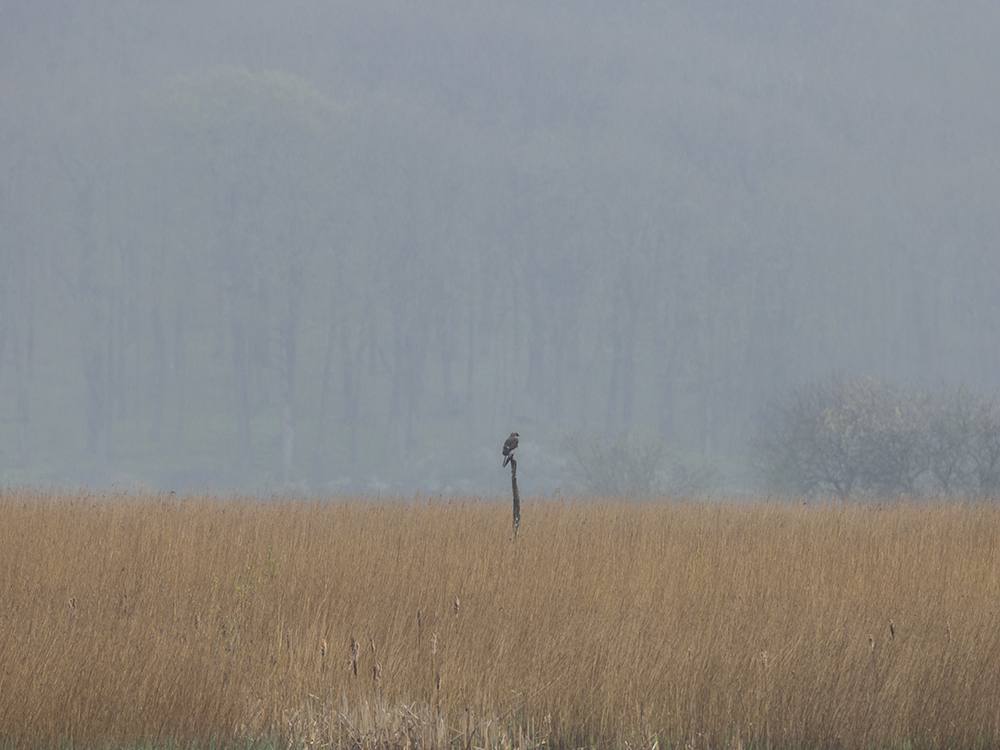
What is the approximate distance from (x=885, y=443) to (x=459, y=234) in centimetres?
4199

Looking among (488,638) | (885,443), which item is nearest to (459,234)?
(885,443)

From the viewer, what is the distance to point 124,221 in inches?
2370

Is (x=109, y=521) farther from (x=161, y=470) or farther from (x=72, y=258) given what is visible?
(x=72, y=258)

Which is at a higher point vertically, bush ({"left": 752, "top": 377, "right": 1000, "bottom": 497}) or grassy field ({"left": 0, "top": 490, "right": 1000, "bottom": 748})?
bush ({"left": 752, "top": 377, "right": 1000, "bottom": 497})

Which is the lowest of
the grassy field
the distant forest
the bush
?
the grassy field

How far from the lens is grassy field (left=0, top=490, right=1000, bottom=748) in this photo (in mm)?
5496

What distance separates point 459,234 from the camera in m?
69.2

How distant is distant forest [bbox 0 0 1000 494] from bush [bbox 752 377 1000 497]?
13.1 metres

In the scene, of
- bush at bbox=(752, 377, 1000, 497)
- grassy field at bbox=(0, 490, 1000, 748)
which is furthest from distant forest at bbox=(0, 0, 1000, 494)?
grassy field at bbox=(0, 490, 1000, 748)

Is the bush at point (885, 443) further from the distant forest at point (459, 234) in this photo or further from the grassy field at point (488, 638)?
the grassy field at point (488, 638)

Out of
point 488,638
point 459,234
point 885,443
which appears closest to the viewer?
point 488,638

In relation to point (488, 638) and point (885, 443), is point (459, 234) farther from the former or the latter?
point (488, 638)

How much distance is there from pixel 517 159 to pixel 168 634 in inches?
2903

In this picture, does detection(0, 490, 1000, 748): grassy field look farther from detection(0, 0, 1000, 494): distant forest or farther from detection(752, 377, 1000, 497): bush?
detection(0, 0, 1000, 494): distant forest
